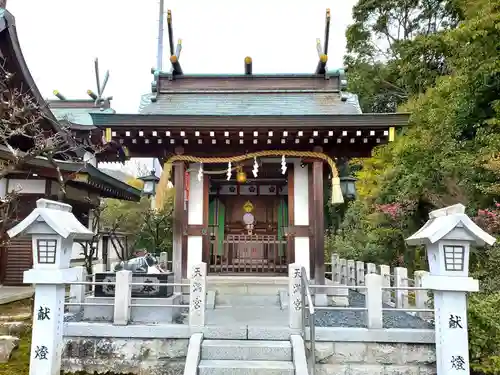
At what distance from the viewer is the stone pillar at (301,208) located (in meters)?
8.96

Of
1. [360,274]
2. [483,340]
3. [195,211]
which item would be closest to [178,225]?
[195,211]

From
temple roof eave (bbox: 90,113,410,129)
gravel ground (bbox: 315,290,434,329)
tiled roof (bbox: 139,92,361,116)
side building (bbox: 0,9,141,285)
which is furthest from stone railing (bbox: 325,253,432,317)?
side building (bbox: 0,9,141,285)

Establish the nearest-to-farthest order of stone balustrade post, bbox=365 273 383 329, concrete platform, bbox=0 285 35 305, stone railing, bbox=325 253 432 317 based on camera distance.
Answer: stone balustrade post, bbox=365 273 383 329 → stone railing, bbox=325 253 432 317 → concrete platform, bbox=0 285 35 305

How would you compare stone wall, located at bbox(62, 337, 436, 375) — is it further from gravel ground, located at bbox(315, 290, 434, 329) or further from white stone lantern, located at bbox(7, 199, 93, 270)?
white stone lantern, located at bbox(7, 199, 93, 270)

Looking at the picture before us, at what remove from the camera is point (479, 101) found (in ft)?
43.5

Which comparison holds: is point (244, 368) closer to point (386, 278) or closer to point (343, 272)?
point (386, 278)

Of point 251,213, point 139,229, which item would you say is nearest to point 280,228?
point 251,213

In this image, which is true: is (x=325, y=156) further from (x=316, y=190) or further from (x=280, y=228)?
(x=280, y=228)

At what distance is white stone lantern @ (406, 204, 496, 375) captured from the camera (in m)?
5.36

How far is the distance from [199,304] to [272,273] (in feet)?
13.1

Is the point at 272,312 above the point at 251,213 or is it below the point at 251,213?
below

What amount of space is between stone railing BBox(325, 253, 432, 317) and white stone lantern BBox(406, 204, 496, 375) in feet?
1.07

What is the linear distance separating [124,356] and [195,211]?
3787 mm

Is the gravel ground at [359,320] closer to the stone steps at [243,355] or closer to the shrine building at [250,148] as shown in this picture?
the stone steps at [243,355]
